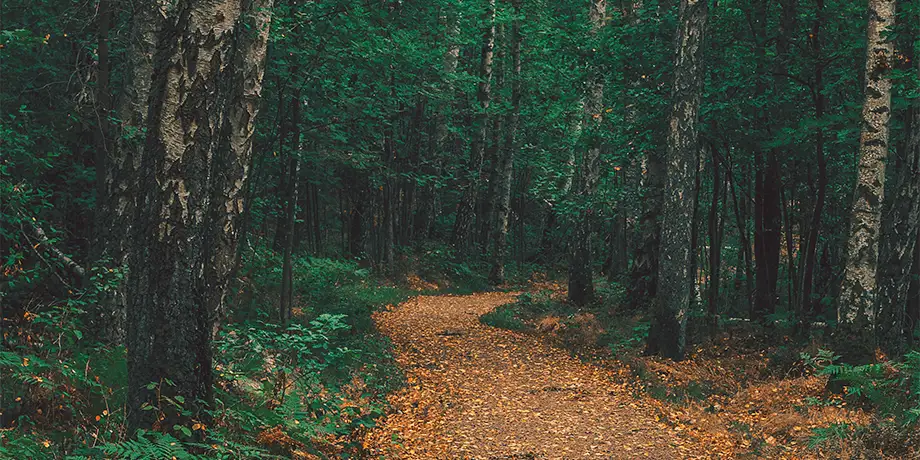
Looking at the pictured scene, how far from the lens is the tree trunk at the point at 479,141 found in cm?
2553

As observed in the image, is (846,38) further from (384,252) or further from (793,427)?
(384,252)

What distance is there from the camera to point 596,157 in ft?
61.3

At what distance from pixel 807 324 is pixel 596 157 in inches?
321

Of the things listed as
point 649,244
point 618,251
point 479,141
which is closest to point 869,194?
point 649,244

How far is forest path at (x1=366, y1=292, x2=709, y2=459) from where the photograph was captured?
806cm

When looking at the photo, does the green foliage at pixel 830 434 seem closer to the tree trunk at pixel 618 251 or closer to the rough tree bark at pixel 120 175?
the rough tree bark at pixel 120 175

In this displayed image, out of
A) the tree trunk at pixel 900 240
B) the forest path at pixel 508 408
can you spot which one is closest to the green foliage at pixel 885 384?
the tree trunk at pixel 900 240

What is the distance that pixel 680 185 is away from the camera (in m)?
11.9

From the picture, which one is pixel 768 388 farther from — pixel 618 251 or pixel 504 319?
pixel 618 251

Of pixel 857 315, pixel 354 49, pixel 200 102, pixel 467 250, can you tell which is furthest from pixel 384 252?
pixel 200 102

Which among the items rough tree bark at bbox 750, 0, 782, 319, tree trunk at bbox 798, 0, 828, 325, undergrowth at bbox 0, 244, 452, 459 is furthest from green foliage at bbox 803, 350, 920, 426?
undergrowth at bbox 0, 244, 452, 459

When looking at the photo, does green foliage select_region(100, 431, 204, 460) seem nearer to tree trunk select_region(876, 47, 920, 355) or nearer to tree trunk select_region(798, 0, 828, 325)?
tree trunk select_region(876, 47, 920, 355)

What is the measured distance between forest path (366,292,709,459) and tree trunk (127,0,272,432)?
11.1 feet

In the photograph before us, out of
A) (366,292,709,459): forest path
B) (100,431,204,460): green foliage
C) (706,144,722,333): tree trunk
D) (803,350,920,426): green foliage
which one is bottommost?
(366,292,709,459): forest path
